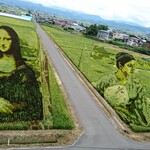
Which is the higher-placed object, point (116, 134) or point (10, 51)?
point (10, 51)

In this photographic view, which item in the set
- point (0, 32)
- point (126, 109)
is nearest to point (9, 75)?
point (0, 32)

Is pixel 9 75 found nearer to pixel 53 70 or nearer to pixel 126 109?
pixel 126 109

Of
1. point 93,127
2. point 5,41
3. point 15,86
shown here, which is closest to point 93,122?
point 93,127

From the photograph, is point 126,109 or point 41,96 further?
point 126,109

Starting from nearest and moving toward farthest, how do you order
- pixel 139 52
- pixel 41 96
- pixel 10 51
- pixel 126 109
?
pixel 10 51, pixel 41 96, pixel 126 109, pixel 139 52

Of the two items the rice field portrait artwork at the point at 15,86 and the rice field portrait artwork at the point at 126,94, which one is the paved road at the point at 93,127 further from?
the rice field portrait artwork at the point at 15,86

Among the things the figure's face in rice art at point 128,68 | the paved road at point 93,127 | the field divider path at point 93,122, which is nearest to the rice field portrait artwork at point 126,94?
the figure's face in rice art at point 128,68

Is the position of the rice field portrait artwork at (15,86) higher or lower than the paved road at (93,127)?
higher

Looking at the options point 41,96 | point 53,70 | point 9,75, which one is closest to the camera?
point 9,75
